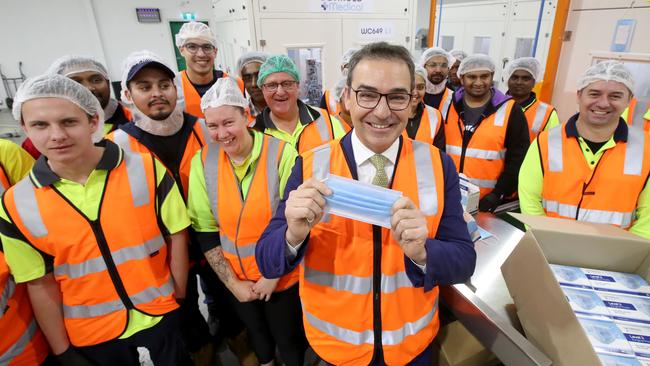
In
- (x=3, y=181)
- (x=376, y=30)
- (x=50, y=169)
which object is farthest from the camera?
(x=376, y=30)

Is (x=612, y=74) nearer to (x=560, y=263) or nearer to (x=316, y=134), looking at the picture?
(x=560, y=263)

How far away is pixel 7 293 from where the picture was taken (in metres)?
1.29

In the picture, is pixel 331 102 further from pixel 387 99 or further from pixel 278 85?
pixel 387 99

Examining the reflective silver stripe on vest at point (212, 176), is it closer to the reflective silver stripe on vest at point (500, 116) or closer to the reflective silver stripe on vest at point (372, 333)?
the reflective silver stripe on vest at point (372, 333)

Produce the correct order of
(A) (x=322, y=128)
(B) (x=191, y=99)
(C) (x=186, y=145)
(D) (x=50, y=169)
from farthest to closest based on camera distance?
(B) (x=191, y=99) < (A) (x=322, y=128) < (C) (x=186, y=145) < (D) (x=50, y=169)

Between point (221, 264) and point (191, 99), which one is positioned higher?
point (191, 99)

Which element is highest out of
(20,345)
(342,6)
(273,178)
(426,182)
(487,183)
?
(342,6)

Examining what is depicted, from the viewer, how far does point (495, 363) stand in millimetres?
1720

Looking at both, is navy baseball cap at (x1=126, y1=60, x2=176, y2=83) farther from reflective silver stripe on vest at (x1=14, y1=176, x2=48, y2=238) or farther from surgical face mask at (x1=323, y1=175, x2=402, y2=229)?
surgical face mask at (x1=323, y1=175, x2=402, y2=229)

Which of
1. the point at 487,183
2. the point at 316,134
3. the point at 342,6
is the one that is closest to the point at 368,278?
the point at 316,134

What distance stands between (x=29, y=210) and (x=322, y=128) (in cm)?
157

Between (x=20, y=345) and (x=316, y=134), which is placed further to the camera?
(x=316, y=134)

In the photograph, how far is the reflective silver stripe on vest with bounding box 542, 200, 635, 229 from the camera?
1.67 meters

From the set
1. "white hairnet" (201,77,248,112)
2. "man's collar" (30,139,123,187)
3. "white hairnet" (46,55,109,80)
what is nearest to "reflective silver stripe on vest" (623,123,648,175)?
"white hairnet" (201,77,248,112)
